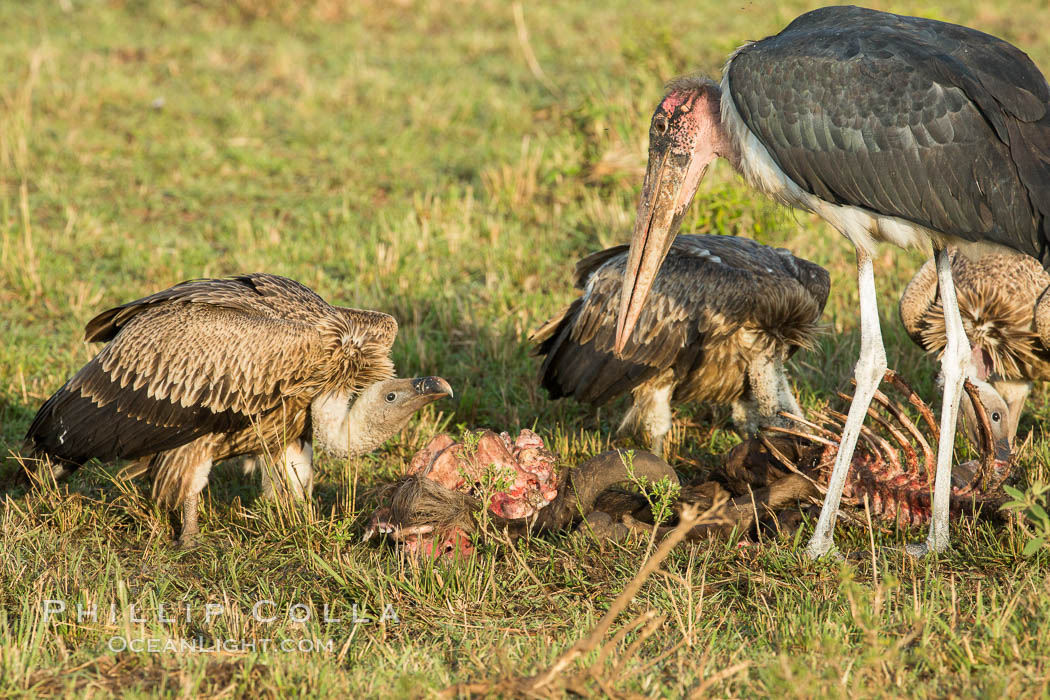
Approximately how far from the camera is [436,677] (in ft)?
10.9

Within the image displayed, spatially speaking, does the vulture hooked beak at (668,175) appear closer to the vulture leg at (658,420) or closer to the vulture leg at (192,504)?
the vulture leg at (658,420)

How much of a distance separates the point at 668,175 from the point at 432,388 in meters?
1.42

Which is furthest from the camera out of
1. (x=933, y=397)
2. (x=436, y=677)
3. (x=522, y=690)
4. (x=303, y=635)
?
(x=933, y=397)

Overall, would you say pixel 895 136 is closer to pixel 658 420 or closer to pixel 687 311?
pixel 687 311

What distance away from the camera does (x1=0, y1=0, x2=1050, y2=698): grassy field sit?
3402 mm

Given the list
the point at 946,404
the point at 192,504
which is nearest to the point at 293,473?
the point at 192,504

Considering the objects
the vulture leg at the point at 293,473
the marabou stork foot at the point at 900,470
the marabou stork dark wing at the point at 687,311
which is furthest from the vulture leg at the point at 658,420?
the vulture leg at the point at 293,473

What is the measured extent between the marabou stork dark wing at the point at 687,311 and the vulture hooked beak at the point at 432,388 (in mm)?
782

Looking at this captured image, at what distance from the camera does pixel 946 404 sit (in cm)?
430

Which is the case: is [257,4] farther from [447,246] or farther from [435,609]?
[435,609]

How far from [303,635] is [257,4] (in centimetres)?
1071

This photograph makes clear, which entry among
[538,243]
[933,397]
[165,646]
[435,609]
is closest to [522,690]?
[435,609]

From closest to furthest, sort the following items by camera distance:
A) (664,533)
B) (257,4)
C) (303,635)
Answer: (303,635)
(664,533)
(257,4)

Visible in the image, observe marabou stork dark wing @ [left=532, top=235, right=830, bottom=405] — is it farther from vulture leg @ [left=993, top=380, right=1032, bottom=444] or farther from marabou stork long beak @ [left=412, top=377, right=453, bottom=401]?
vulture leg @ [left=993, top=380, right=1032, bottom=444]
